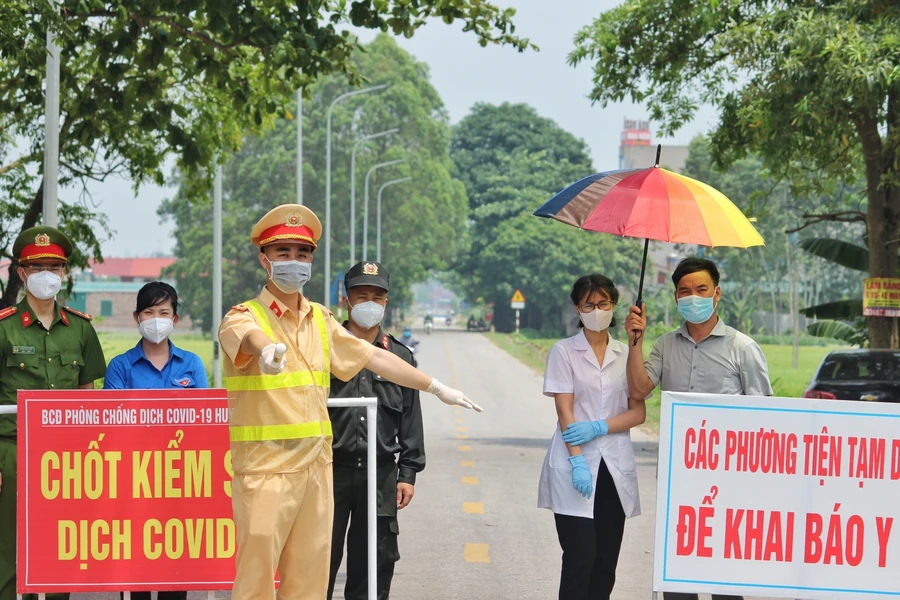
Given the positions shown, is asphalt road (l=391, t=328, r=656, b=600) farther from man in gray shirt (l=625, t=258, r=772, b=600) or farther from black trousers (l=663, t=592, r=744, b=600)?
man in gray shirt (l=625, t=258, r=772, b=600)

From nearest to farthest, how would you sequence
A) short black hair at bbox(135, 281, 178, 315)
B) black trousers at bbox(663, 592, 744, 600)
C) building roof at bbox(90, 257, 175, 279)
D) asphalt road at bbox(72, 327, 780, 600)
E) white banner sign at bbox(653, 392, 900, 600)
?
white banner sign at bbox(653, 392, 900, 600) → black trousers at bbox(663, 592, 744, 600) → short black hair at bbox(135, 281, 178, 315) → asphalt road at bbox(72, 327, 780, 600) → building roof at bbox(90, 257, 175, 279)

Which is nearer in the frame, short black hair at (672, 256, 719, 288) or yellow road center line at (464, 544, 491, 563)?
short black hair at (672, 256, 719, 288)

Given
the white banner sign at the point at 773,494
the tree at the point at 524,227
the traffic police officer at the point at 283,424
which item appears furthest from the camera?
the tree at the point at 524,227

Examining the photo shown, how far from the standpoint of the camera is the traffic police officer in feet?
15.9

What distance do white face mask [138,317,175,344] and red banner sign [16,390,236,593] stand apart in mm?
403

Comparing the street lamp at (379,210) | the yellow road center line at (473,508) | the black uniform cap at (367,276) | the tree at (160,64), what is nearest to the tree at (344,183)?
the street lamp at (379,210)

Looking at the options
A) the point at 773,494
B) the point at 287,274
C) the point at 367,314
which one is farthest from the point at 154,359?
the point at 773,494

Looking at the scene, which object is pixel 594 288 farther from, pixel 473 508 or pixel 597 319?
pixel 473 508

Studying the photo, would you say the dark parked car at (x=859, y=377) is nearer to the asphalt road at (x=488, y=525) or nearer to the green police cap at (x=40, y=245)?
the asphalt road at (x=488, y=525)

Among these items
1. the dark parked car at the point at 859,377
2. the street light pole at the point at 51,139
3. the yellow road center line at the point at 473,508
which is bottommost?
the yellow road center line at the point at 473,508

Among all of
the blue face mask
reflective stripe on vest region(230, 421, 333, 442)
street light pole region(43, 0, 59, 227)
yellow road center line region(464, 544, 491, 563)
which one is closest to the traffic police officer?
reflective stripe on vest region(230, 421, 333, 442)

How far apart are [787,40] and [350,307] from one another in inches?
416

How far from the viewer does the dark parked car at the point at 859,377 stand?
1221cm

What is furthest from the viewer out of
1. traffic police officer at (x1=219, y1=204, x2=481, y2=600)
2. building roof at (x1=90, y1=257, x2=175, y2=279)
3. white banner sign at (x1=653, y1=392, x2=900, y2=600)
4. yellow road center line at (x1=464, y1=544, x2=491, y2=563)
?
building roof at (x1=90, y1=257, x2=175, y2=279)
